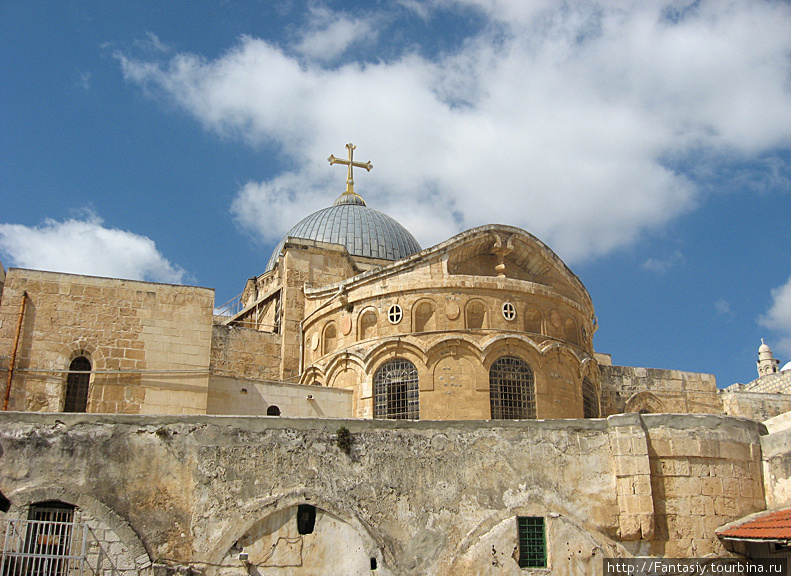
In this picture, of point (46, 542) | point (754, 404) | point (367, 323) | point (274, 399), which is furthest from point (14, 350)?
point (754, 404)

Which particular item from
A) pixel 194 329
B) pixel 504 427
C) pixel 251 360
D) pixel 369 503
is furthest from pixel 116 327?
pixel 504 427

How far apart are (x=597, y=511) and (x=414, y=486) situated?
3.06m

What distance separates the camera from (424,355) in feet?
63.8

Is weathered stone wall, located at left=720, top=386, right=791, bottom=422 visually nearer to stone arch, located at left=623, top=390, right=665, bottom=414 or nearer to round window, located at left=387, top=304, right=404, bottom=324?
stone arch, located at left=623, top=390, right=665, bottom=414

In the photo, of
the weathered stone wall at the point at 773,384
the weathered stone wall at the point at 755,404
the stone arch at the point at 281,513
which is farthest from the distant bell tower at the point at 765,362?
the stone arch at the point at 281,513

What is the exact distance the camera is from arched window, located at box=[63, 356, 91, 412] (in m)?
17.4

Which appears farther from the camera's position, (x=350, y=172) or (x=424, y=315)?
(x=350, y=172)

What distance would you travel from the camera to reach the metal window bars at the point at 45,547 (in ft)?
38.8

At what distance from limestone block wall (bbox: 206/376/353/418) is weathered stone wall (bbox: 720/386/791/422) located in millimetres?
12213

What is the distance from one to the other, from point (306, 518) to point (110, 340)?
7.50 meters

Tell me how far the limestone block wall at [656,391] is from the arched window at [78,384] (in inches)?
541

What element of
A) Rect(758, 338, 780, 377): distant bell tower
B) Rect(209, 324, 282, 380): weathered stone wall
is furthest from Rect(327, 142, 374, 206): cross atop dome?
Rect(758, 338, 780, 377): distant bell tower

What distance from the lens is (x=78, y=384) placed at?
57.9 ft

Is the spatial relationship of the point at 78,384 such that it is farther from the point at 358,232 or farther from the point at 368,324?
the point at 358,232
